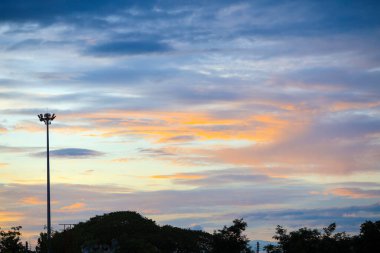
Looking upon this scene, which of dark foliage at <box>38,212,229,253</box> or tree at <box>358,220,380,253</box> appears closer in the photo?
tree at <box>358,220,380,253</box>

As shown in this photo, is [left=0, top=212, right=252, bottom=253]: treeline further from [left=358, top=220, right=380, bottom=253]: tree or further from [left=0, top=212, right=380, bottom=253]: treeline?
[left=358, top=220, right=380, bottom=253]: tree

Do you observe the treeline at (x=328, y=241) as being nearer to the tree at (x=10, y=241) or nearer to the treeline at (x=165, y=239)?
the treeline at (x=165, y=239)

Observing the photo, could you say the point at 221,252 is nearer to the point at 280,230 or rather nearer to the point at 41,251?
the point at 280,230

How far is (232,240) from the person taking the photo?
7219 centimetres

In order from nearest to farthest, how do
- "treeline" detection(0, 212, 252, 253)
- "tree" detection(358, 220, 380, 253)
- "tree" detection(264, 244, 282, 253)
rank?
"tree" detection(358, 220, 380, 253) → "tree" detection(264, 244, 282, 253) → "treeline" detection(0, 212, 252, 253)

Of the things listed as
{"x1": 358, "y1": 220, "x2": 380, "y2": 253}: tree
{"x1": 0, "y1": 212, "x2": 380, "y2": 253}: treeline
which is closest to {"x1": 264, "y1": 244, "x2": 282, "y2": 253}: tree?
{"x1": 0, "y1": 212, "x2": 380, "y2": 253}: treeline

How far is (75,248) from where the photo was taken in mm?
72875

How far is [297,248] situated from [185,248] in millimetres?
19749

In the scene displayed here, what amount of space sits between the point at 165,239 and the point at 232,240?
43.0 feet

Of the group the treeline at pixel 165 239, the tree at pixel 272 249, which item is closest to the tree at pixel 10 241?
the treeline at pixel 165 239

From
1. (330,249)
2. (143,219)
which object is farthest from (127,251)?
(330,249)

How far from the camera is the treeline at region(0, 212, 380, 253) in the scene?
63469 mm

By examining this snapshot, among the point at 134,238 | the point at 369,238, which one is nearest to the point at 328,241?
the point at 369,238

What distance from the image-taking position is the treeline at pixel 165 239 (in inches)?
2499
